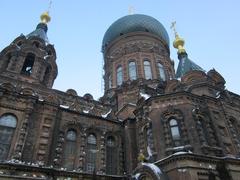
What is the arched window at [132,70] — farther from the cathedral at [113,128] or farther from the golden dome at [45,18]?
the golden dome at [45,18]

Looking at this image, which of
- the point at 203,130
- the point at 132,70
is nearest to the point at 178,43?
the point at 132,70

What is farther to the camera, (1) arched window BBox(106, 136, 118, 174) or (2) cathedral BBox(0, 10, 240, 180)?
(1) arched window BBox(106, 136, 118, 174)

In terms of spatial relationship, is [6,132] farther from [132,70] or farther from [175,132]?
[132,70]

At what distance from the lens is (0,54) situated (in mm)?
20797

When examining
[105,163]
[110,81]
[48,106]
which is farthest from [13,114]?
[110,81]

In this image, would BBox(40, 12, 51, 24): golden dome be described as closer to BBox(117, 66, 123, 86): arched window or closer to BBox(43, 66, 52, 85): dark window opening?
BBox(43, 66, 52, 85): dark window opening

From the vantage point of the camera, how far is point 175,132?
50.1 feet

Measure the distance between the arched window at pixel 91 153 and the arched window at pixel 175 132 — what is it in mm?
5283

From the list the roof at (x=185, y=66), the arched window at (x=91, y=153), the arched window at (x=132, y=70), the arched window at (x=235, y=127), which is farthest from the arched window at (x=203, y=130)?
the arched window at (x=132, y=70)

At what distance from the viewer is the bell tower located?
1961 cm

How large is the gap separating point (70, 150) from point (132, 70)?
509 inches

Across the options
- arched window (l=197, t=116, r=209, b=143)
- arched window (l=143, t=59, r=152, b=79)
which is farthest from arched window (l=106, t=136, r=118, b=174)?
arched window (l=143, t=59, r=152, b=79)

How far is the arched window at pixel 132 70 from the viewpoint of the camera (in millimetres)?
25997

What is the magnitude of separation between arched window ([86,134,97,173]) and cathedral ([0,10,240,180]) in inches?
2.5
